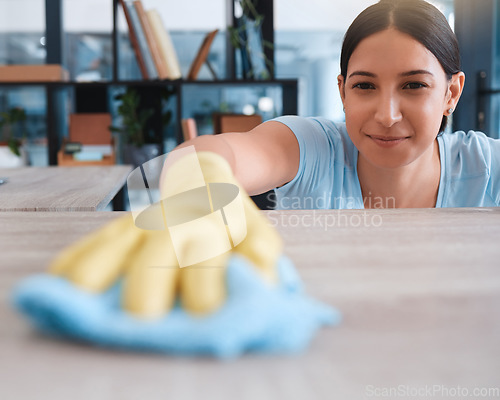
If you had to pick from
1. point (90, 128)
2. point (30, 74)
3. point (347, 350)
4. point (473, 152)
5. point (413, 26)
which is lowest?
point (347, 350)

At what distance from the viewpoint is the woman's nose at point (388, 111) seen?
3.39 feet

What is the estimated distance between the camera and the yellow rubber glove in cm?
35

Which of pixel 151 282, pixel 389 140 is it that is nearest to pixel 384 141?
pixel 389 140

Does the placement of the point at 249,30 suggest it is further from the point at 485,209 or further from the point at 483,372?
the point at 483,372

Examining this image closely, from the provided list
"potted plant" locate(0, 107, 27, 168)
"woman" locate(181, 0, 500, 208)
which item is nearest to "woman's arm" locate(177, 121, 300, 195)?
"woman" locate(181, 0, 500, 208)

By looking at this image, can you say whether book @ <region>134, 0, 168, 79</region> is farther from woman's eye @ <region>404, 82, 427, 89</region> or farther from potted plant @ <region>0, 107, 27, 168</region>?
woman's eye @ <region>404, 82, 427, 89</region>

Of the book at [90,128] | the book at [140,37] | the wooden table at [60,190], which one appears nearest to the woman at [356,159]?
the wooden table at [60,190]

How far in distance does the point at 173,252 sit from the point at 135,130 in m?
2.63

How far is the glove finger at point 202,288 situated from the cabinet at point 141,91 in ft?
7.84

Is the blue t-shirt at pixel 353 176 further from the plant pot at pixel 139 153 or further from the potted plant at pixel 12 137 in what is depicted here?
the potted plant at pixel 12 137

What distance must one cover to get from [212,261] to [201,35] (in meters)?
3.19

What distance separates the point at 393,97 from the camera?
104cm

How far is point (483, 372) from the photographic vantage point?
0.29 meters

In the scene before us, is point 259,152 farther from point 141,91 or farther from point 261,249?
point 141,91
